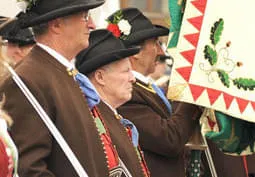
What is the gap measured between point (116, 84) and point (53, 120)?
90 cm

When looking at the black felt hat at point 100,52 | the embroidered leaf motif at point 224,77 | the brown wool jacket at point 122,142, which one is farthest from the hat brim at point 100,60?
the embroidered leaf motif at point 224,77

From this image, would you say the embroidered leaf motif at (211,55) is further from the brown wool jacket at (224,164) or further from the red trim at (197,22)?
the brown wool jacket at (224,164)

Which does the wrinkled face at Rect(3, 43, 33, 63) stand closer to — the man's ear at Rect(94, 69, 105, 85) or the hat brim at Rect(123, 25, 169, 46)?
the hat brim at Rect(123, 25, 169, 46)

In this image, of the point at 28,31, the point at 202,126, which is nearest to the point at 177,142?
the point at 202,126

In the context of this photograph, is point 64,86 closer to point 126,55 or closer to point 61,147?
point 61,147

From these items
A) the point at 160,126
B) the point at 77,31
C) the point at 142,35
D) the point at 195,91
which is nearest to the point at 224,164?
the point at 160,126

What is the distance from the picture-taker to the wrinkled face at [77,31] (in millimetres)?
4070

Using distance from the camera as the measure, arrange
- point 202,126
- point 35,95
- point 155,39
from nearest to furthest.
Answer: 1. point 35,95
2. point 202,126
3. point 155,39

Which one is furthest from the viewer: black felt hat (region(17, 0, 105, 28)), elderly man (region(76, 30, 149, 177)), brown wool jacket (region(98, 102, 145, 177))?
elderly man (region(76, 30, 149, 177))

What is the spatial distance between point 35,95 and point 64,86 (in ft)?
0.68

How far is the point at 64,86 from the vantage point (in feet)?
13.0

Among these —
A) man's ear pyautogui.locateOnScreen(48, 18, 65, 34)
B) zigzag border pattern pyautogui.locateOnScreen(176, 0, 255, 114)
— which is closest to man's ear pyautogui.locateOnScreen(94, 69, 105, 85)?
zigzag border pattern pyautogui.locateOnScreen(176, 0, 255, 114)

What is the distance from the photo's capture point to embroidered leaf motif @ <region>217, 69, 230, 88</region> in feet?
15.0

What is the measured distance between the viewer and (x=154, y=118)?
17.3 feet
